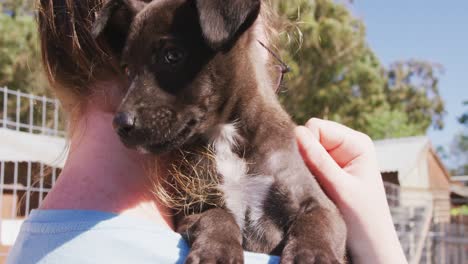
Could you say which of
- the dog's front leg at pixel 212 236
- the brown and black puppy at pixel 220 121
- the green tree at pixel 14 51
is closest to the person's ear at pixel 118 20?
the brown and black puppy at pixel 220 121

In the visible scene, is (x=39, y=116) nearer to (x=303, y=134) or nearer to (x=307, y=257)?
(x=303, y=134)

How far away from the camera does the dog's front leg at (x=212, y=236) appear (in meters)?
2.01

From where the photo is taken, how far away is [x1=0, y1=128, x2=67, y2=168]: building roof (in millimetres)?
7732

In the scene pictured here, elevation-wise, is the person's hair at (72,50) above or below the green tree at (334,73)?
above

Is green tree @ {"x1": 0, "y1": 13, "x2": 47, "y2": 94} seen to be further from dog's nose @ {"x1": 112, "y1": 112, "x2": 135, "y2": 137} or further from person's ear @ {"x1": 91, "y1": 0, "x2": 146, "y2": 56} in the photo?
dog's nose @ {"x1": 112, "y1": 112, "x2": 135, "y2": 137}

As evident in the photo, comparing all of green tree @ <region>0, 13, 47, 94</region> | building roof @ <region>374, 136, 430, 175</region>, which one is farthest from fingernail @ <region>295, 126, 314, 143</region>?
building roof @ <region>374, 136, 430, 175</region>

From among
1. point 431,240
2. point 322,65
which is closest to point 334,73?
point 322,65

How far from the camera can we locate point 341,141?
2861 millimetres

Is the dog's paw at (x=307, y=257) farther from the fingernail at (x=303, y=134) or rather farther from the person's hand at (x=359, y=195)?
the fingernail at (x=303, y=134)

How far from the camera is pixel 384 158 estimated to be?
23.6m

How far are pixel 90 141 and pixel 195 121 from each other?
45 cm

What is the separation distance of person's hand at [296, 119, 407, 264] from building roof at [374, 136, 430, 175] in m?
19.2

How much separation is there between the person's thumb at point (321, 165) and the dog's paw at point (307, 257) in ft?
1.66

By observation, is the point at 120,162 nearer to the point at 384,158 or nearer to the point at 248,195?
the point at 248,195
